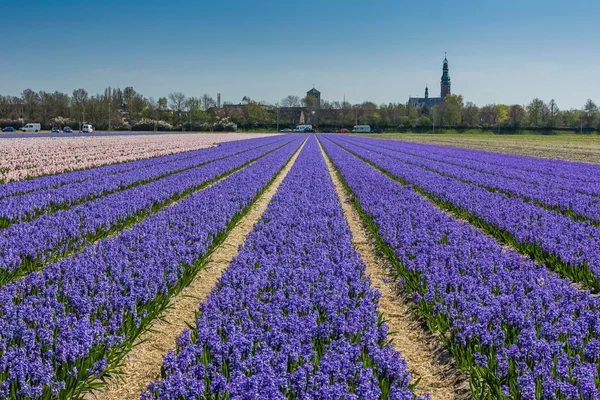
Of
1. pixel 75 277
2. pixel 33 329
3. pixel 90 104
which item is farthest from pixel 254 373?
pixel 90 104

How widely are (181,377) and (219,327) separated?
1.25 metres

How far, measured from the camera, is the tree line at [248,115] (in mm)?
131075

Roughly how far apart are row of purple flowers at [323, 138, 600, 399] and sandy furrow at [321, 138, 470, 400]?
17 centimetres

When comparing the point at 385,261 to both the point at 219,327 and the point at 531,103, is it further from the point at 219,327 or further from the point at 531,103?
the point at 531,103

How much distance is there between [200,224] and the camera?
34.9 feet

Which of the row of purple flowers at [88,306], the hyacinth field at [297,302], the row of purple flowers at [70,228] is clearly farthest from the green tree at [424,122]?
the row of purple flowers at [88,306]

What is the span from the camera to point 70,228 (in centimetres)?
968

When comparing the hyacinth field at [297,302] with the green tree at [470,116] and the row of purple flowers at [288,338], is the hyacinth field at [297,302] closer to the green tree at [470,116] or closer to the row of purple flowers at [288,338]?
the row of purple flowers at [288,338]

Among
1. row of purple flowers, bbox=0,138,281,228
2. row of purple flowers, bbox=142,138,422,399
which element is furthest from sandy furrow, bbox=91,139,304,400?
row of purple flowers, bbox=0,138,281,228

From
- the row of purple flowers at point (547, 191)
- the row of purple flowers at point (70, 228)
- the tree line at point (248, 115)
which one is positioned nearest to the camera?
the row of purple flowers at point (70, 228)

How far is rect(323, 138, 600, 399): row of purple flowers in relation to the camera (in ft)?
13.7

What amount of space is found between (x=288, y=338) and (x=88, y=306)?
234cm

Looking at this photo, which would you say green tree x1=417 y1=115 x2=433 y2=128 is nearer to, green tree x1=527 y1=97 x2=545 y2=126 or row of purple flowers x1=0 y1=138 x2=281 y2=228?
green tree x1=527 y1=97 x2=545 y2=126

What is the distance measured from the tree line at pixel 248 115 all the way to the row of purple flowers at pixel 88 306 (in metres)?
123
